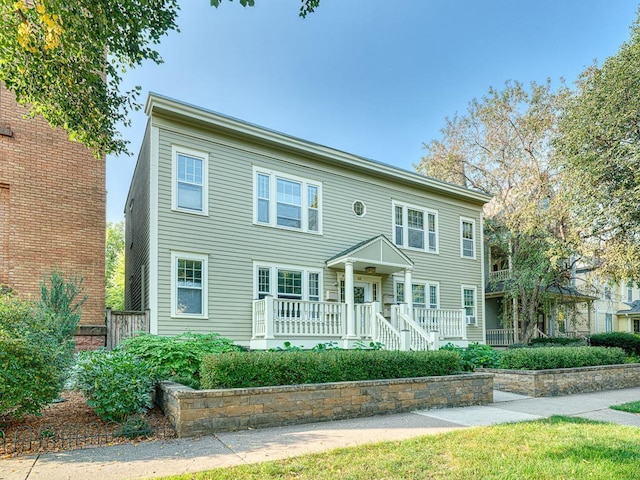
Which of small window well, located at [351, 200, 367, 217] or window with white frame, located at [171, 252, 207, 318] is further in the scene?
small window well, located at [351, 200, 367, 217]

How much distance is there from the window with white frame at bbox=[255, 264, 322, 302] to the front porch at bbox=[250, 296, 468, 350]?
568 millimetres

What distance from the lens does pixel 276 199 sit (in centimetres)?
1327

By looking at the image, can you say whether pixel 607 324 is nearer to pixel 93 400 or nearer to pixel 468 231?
pixel 468 231

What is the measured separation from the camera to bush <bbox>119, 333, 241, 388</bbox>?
7.26 m

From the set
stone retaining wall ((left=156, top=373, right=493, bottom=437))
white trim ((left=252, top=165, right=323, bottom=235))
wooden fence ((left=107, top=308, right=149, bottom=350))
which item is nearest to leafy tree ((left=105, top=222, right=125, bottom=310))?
white trim ((left=252, top=165, right=323, bottom=235))

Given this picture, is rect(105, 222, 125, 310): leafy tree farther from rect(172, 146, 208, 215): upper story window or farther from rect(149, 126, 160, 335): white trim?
rect(149, 126, 160, 335): white trim

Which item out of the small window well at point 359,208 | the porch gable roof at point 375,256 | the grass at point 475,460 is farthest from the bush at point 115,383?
the small window well at point 359,208

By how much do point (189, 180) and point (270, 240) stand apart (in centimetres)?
282

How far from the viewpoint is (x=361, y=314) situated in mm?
12977

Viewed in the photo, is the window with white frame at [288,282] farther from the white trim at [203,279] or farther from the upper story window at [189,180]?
the upper story window at [189,180]

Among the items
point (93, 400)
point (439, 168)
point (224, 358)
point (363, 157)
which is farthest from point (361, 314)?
point (439, 168)

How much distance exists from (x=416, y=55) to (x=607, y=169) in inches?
319

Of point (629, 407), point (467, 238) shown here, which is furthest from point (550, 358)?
point (467, 238)

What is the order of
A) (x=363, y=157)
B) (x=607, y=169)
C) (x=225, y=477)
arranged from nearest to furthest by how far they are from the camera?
(x=225, y=477) < (x=607, y=169) < (x=363, y=157)
